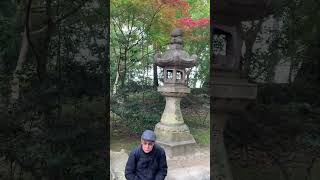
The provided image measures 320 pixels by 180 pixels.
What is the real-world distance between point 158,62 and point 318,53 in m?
2.64

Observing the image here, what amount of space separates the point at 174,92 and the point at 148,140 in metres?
3.27

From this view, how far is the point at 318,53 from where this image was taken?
10.7 ft

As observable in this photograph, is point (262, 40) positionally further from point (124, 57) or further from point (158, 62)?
point (124, 57)

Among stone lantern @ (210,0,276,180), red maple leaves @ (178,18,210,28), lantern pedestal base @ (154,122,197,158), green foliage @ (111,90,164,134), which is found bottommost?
lantern pedestal base @ (154,122,197,158)

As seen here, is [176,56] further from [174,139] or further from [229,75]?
[229,75]

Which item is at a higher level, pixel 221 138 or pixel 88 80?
pixel 88 80

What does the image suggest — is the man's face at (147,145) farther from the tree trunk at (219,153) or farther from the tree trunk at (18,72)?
the tree trunk at (18,72)

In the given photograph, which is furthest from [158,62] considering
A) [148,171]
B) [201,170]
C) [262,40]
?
[148,171]

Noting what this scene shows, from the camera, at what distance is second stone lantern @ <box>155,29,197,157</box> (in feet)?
17.1

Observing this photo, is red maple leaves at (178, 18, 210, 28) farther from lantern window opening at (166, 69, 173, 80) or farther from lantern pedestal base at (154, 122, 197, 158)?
lantern pedestal base at (154, 122, 197, 158)

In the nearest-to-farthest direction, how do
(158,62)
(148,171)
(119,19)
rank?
(148,171), (158,62), (119,19)

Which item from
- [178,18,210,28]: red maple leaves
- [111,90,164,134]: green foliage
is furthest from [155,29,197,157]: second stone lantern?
[178,18,210,28]: red maple leaves

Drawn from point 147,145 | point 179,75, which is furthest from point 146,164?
point 179,75

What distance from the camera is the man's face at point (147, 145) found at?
2.17m
